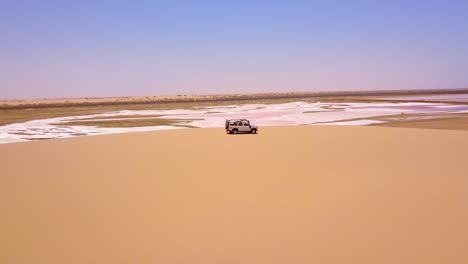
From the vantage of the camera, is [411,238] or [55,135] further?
[55,135]

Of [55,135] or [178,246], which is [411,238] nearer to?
[178,246]

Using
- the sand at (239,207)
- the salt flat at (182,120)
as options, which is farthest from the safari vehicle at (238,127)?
the sand at (239,207)

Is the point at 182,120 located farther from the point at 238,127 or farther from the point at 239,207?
the point at 239,207

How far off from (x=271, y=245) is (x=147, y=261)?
249 cm

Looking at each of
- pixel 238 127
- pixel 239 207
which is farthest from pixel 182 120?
pixel 239 207

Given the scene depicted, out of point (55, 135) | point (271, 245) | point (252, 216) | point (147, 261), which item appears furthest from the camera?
point (55, 135)

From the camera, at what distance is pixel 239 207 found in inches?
461

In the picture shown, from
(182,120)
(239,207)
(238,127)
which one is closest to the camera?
(239,207)

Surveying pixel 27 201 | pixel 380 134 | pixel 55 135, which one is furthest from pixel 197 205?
pixel 55 135

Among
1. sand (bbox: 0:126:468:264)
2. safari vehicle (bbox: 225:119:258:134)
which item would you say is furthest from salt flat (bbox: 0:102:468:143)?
sand (bbox: 0:126:468:264)

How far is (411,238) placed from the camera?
8.95 m

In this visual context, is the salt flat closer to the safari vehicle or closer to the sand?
the safari vehicle

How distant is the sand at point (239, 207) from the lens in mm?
8455

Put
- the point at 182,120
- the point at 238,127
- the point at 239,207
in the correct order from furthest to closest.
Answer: the point at 182,120 < the point at 238,127 < the point at 239,207
